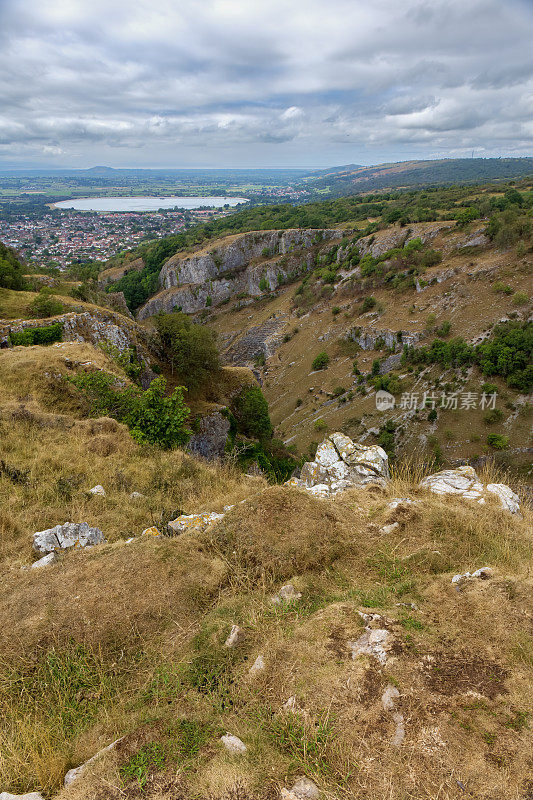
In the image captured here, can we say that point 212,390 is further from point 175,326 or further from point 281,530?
point 281,530

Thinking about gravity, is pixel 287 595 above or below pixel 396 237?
below

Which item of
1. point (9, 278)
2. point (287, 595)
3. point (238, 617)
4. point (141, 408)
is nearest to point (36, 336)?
point (141, 408)

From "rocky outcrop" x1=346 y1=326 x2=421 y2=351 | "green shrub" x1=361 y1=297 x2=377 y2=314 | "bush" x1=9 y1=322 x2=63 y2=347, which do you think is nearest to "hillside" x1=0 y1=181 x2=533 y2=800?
"bush" x1=9 y1=322 x2=63 y2=347

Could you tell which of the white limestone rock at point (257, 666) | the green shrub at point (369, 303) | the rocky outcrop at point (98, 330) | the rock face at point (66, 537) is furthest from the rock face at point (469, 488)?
the green shrub at point (369, 303)

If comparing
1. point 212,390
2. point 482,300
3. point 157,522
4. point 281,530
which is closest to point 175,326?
point 212,390

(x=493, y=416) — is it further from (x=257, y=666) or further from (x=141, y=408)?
(x=257, y=666)
